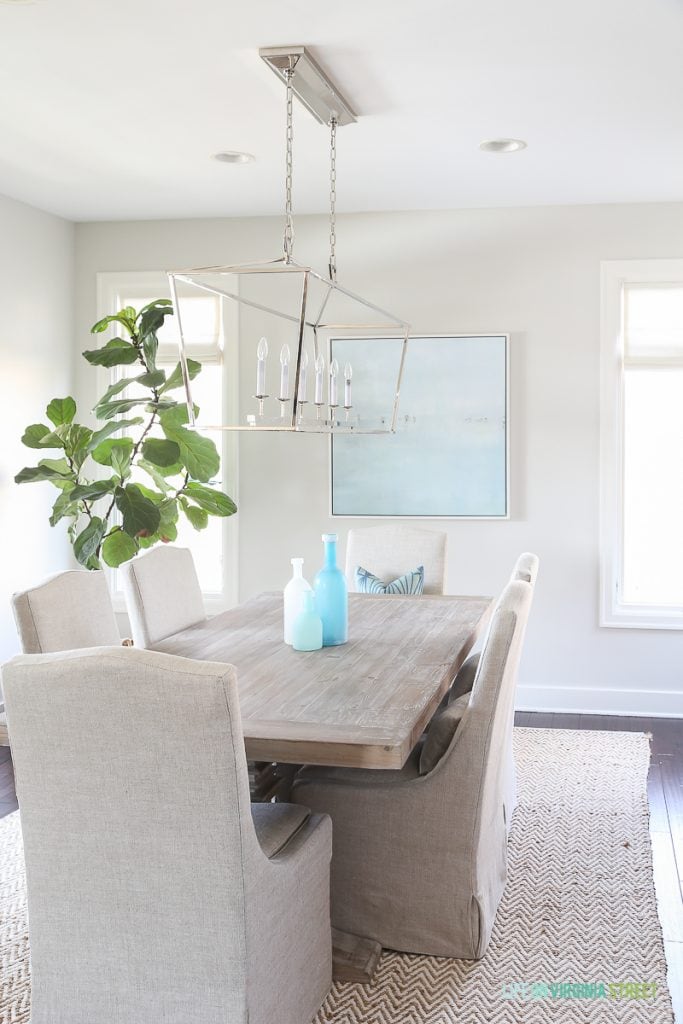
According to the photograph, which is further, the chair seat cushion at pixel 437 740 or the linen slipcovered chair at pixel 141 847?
the chair seat cushion at pixel 437 740

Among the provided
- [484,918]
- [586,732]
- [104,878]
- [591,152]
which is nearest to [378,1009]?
[484,918]

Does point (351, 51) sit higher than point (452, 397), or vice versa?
point (351, 51)

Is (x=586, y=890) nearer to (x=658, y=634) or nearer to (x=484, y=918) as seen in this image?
(x=484, y=918)

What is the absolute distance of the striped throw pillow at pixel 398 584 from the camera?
4375 millimetres

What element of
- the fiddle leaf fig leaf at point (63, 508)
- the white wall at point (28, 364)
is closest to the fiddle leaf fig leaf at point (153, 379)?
the fiddle leaf fig leaf at point (63, 508)

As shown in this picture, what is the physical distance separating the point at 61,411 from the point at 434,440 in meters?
1.88

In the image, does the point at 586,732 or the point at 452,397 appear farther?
the point at 452,397

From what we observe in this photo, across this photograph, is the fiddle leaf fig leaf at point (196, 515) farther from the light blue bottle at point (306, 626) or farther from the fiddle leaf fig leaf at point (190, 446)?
the light blue bottle at point (306, 626)

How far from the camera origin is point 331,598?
10.3 ft

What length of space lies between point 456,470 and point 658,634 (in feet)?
4.30

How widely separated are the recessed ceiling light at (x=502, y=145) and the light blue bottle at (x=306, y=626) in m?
2.10

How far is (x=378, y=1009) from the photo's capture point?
2430 mm

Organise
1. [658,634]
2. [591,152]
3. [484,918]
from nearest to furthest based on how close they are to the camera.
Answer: [484,918] < [591,152] < [658,634]

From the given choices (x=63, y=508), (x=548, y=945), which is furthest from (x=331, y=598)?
(x=63, y=508)
